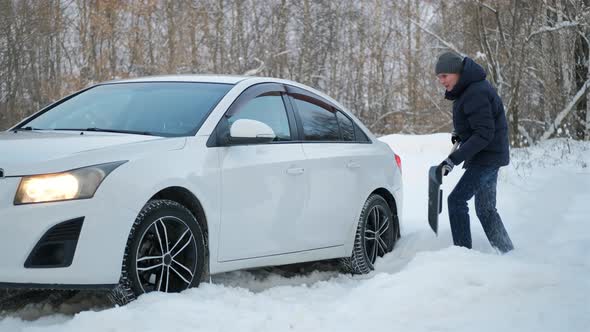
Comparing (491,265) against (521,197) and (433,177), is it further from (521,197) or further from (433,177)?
(521,197)

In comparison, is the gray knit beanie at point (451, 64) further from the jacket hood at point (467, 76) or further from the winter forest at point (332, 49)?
the winter forest at point (332, 49)

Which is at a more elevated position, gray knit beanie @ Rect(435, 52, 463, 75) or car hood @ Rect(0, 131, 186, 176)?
gray knit beanie @ Rect(435, 52, 463, 75)

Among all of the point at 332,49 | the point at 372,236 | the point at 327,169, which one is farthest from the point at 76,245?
the point at 332,49

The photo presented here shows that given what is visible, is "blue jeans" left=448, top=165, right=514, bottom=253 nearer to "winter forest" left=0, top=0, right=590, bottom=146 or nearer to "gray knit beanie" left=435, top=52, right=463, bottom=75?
"gray knit beanie" left=435, top=52, right=463, bottom=75

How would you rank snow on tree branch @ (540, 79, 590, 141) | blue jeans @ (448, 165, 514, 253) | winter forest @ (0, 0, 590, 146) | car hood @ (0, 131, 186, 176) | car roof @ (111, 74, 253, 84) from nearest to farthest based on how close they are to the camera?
car hood @ (0, 131, 186, 176), car roof @ (111, 74, 253, 84), blue jeans @ (448, 165, 514, 253), snow on tree branch @ (540, 79, 590, 141), winter forest @ (0, 0, 590, 146)

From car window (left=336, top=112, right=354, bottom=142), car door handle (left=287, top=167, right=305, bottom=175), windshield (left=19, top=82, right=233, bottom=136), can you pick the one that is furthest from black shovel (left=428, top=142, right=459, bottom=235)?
windshield (left=19, top=82, right=233, bottom=136)

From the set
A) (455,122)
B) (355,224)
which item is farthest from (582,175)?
(355,224)

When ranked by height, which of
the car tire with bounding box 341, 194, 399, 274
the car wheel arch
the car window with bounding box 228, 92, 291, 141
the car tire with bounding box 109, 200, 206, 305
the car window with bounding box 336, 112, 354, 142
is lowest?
the car tire with bounding box 341, 194, 399, 274

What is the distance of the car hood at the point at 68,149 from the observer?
4.34 metres

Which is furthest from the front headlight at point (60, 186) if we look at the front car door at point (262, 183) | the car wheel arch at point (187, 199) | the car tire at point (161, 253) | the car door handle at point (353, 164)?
the car door handle at point (353, 164)

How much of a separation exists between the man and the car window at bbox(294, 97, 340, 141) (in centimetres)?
101

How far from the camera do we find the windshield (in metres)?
5.43

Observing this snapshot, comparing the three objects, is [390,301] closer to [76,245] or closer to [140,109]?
[76,245]

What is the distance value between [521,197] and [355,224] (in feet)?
13.3
